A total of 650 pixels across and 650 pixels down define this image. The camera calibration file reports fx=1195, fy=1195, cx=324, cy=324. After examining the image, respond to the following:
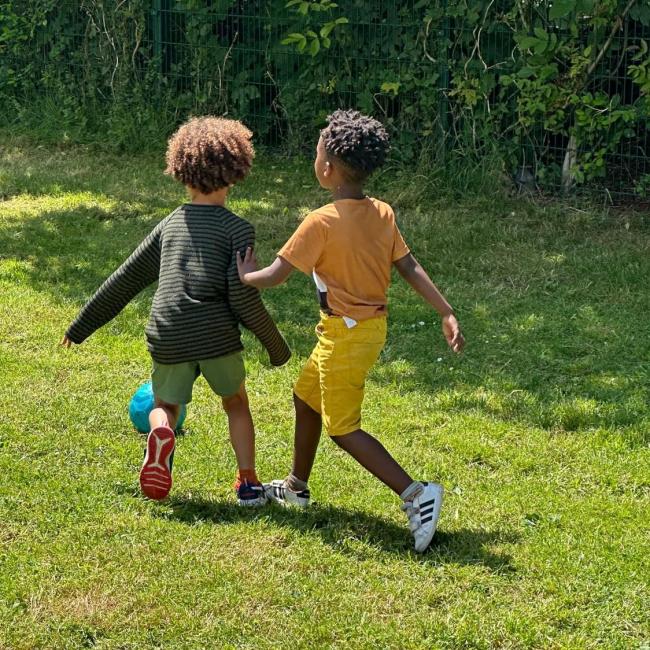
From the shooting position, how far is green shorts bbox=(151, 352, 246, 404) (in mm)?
4520

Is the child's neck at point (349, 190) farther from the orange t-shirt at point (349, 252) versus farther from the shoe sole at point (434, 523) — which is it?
the shoe sole at point (434, 523)

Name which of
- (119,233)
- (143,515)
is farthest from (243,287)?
(119,233)

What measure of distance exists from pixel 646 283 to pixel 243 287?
377 cm

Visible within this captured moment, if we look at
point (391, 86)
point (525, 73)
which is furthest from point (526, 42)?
point (391, 86)

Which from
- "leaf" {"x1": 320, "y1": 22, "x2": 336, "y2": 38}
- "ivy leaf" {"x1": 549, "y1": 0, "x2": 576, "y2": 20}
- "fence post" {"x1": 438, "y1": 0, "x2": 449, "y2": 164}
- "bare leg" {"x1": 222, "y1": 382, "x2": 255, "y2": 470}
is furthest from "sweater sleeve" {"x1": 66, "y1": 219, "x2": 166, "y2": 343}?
"leaf" {"x1": 320, "y1": 22, "x2": 336, "y2": 38}

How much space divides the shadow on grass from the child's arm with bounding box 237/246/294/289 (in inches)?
35.1

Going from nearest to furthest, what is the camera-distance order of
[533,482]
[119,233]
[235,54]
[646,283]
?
[533,482]
[646,283]
[119,233]
[235,54]

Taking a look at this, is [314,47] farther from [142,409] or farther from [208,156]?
[208,156]

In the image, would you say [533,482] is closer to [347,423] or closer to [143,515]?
[347,423]

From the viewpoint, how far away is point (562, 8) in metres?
8.39

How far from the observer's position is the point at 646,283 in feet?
24.2

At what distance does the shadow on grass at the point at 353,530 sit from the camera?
422 cm

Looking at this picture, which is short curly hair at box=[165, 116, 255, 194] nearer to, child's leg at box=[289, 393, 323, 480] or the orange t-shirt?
the orange t-shirt

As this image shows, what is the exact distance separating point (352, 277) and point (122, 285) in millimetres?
1026
